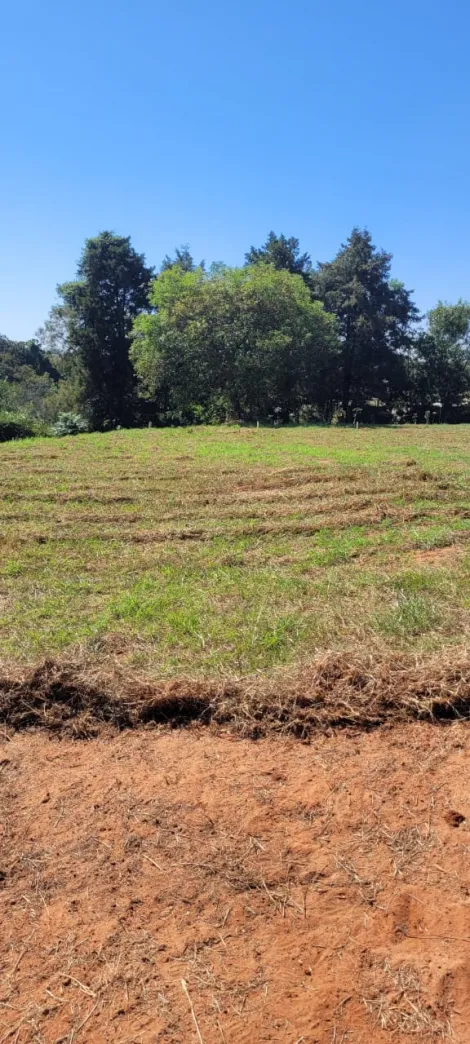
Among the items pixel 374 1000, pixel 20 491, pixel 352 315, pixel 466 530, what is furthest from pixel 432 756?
pixel 352 315

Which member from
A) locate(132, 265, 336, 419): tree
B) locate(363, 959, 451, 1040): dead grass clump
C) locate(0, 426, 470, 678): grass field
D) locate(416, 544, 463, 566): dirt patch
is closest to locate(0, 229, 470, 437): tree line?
locate(132, 265, 336, 419): tree

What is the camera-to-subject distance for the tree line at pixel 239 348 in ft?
80.8

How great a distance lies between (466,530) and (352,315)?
3079cm

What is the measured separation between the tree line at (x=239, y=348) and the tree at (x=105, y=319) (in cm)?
6

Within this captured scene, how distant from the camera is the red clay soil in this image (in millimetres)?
1703

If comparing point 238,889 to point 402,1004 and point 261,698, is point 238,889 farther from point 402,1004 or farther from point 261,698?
point 261,698

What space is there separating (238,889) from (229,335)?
2387 centimetres

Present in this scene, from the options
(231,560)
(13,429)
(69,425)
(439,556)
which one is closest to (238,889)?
(231,560)

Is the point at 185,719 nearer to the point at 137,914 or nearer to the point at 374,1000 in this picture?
the point at 137,914

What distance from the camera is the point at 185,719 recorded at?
3141mm

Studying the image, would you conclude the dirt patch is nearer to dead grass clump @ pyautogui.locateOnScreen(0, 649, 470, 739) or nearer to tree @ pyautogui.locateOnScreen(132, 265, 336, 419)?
dead grass clump @ pyautogui.locateOnScreen(0, 649, 470, 739)

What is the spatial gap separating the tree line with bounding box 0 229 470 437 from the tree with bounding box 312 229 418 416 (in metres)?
0.08

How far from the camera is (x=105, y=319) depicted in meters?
31.6

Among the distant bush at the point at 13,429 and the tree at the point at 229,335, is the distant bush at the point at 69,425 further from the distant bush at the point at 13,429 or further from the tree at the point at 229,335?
the tree at the point at 229,335
